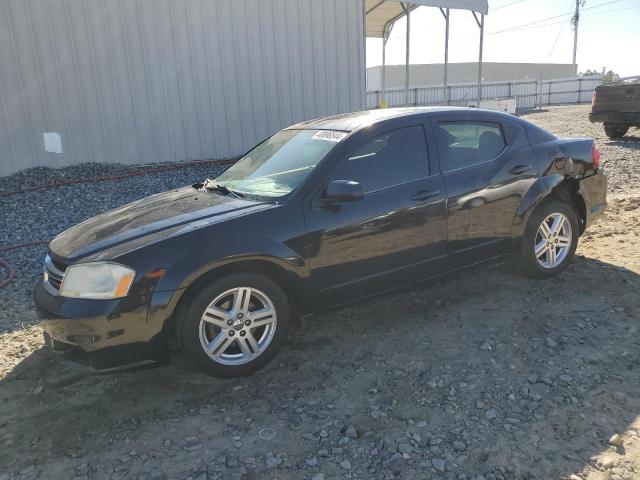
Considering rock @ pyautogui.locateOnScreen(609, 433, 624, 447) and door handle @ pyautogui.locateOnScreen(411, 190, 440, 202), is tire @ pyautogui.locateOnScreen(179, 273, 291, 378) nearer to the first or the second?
door handle @ pyautogui.locateOnScreen(411, 190, 440, 202)

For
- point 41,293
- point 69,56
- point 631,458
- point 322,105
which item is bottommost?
point 631,458

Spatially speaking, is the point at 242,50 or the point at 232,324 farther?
the point at 242,50

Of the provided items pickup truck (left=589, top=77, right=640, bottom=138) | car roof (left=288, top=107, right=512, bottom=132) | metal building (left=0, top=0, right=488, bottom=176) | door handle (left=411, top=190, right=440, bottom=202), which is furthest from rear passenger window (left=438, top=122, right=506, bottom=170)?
pickup truck (left=589, top=77, right=640, bottom=138)

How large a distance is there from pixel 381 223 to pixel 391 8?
48.3 ft

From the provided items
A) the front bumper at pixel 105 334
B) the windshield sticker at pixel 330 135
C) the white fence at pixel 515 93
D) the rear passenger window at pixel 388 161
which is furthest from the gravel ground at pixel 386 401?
the white fence at pixel 515 93

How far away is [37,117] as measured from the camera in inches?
356

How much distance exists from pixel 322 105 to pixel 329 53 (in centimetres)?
113

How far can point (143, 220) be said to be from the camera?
11.3 feet

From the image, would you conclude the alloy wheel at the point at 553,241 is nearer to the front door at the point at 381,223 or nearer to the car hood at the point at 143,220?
the front door at the point at 381,223

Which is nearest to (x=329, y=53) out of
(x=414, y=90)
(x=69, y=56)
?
(x=69, y=56)

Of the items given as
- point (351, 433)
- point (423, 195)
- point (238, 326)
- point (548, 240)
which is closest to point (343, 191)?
point (423, 195)

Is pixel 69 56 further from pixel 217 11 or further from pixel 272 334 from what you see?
pixel 272 334

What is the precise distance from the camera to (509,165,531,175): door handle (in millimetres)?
4197

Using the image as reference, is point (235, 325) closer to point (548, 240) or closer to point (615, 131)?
point (548, 240)
